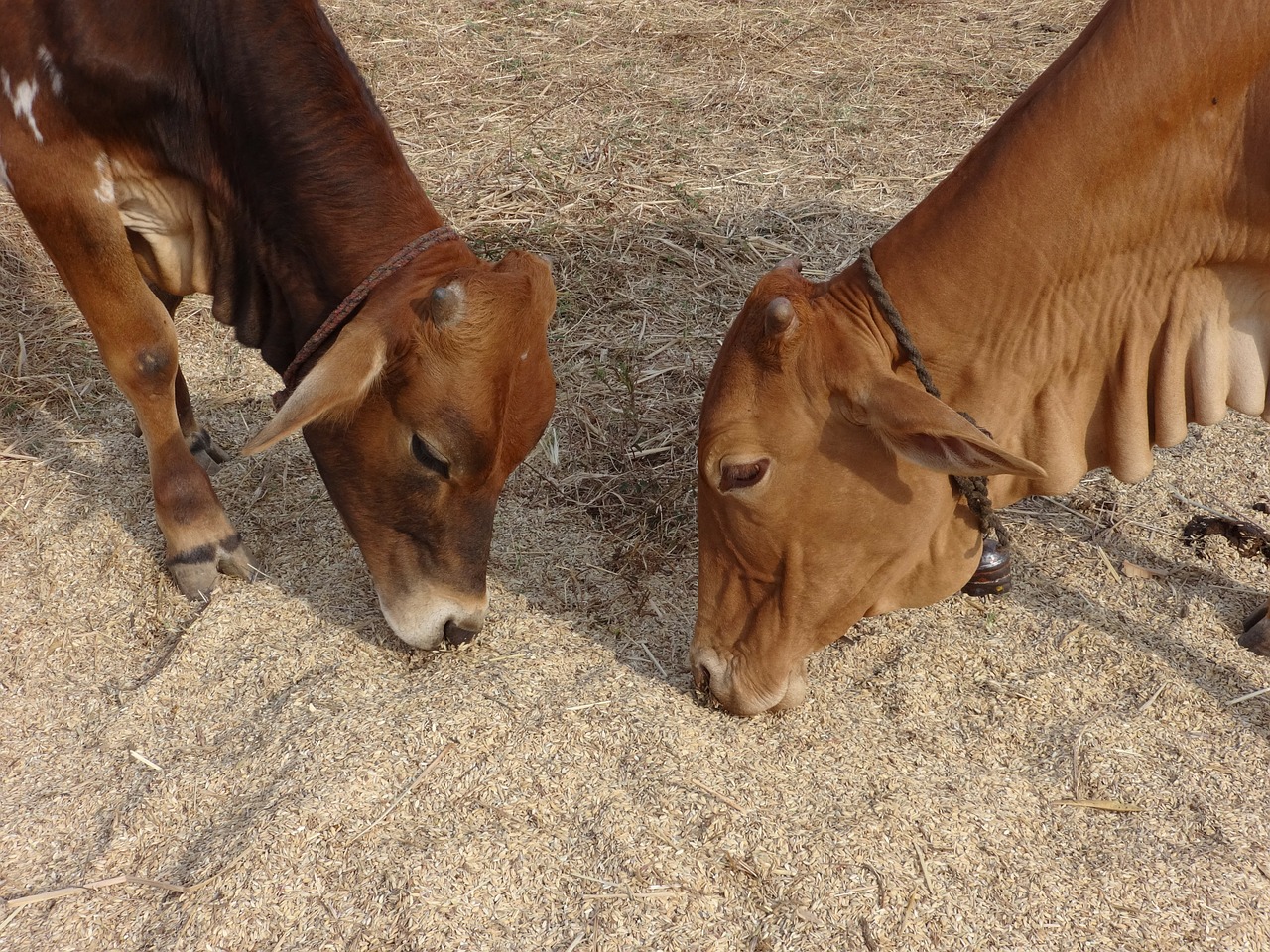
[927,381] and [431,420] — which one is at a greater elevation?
[927,381]

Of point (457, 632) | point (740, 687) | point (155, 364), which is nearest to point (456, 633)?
point (457, 632)

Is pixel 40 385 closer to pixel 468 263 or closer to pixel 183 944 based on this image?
pixel 468 263

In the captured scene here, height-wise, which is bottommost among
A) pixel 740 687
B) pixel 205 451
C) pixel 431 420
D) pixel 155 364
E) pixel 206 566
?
pixel 205 451

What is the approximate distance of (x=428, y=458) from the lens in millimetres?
3094

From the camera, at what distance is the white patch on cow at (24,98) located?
3244 millimetres

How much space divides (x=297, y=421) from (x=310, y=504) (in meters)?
1.45

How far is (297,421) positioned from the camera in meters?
2.78

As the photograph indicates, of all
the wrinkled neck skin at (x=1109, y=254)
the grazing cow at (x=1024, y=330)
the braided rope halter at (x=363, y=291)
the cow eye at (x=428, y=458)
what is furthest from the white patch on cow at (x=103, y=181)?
the wrinkled neck skin at (x=1109, y=254)

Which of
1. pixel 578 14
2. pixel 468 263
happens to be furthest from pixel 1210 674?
pixel 578 14

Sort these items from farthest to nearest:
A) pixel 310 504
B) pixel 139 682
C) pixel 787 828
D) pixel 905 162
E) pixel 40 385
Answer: pixel 905 162 → pixel 40 385 → pixel 310 504 → pixel 139 682 → pixel 787 828

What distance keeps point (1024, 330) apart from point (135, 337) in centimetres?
266

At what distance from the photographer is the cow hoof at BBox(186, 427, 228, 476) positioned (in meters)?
4.37

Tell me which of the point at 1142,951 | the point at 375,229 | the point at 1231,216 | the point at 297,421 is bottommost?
the point at 1142,951

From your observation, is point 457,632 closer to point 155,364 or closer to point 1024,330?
point 155,364
